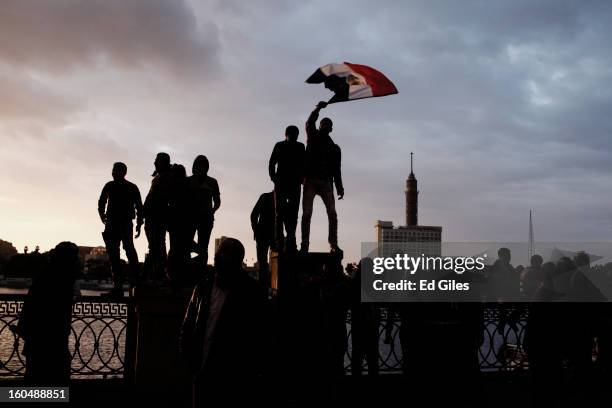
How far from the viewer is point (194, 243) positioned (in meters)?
8.26

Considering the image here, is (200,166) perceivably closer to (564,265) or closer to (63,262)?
(63,262)

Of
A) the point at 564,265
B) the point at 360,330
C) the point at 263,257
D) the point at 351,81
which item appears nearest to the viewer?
the point at 564,265

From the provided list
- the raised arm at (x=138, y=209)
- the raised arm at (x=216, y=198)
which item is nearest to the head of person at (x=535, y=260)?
the raised arm at (x=216, y=198)

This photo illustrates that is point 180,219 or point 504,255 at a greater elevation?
point 180,219

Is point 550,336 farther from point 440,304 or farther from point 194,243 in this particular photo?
point 194,243

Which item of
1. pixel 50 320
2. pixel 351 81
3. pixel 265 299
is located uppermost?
pixel 351 81

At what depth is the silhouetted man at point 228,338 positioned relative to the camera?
372 cm

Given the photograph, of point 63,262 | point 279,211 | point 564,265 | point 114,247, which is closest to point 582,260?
point 564,265

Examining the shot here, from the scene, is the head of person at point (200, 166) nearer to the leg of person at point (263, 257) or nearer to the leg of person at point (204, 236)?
the leg of person at point (204, 236)

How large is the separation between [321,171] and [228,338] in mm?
6194

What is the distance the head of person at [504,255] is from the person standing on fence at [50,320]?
7598mm

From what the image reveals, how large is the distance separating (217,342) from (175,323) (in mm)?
3551

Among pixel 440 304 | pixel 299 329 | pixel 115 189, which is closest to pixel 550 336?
pixel 440 304

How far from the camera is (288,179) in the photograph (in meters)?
9.51
